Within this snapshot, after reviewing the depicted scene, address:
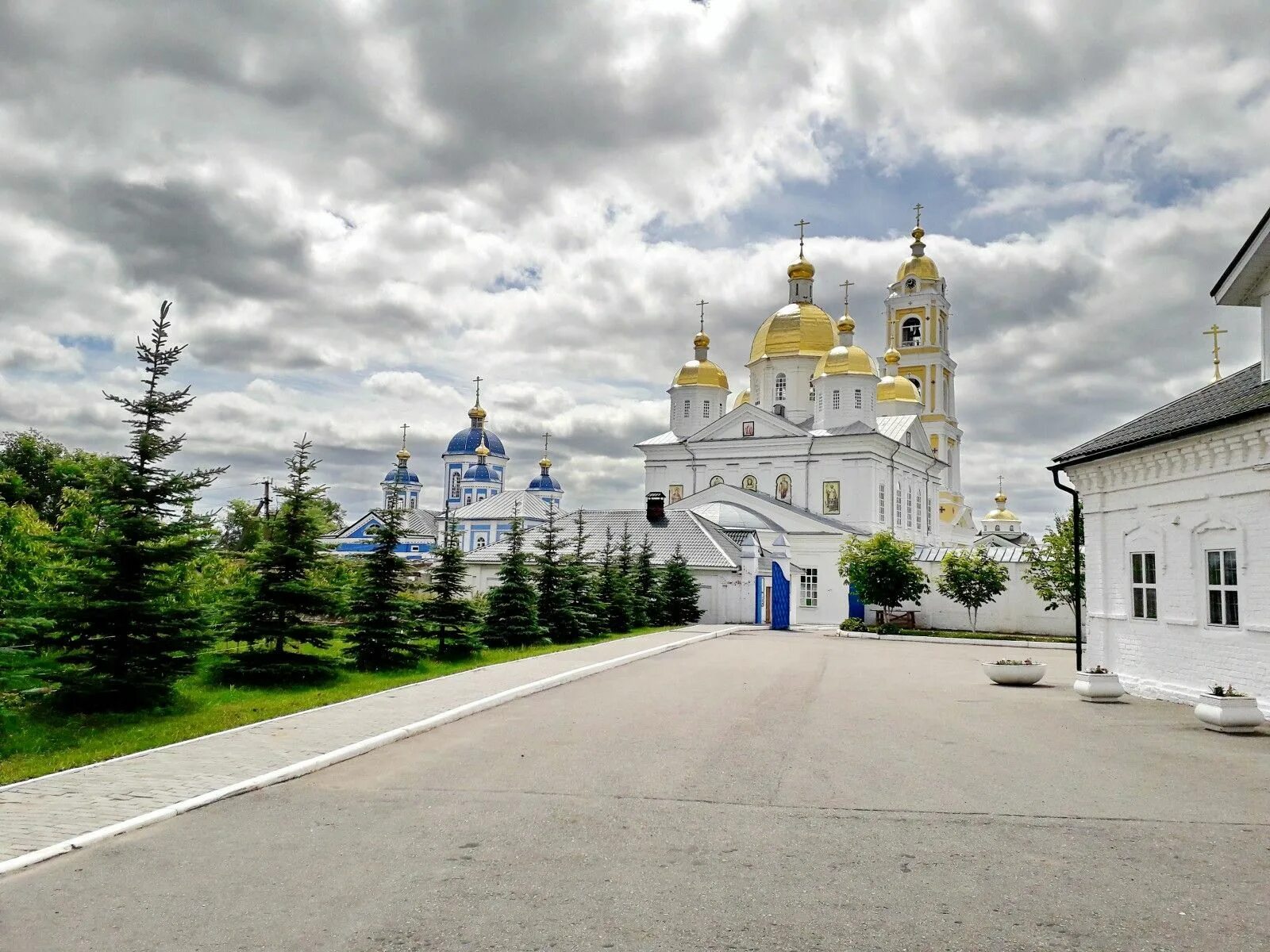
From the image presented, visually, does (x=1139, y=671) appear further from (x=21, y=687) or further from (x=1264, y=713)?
(x=21, y=687)

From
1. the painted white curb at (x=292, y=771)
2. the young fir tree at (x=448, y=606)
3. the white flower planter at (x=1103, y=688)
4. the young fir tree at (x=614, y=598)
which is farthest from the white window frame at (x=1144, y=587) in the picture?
the young fir tree at (x=614, y=598)

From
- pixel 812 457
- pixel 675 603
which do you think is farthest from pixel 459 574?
pixel 812 457

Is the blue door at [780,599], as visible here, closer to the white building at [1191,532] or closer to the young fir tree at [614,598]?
the young fir tree at [614,598]

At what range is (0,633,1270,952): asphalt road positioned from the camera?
15.9 ft

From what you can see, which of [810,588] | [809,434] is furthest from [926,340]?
[810,588]

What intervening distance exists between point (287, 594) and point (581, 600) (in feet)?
45.8

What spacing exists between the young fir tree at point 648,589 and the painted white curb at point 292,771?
17.9 meters

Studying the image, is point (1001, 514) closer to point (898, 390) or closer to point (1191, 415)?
point (898, 390)

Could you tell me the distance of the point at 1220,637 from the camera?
12.8 m

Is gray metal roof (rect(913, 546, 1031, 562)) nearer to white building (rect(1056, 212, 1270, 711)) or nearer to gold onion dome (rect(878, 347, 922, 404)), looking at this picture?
white building (rect(1056, 212, 1270, 711))

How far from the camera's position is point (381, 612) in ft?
55.9

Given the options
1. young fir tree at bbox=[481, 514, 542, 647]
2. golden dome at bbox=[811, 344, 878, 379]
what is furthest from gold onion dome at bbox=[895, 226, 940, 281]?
young fir tree at bbox=[481, 514, 542, 647]

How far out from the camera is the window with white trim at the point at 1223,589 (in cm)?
1269

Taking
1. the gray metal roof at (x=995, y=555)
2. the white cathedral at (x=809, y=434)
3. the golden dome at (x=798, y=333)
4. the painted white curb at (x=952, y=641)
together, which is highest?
the golden dome at (x=798, y=333)
